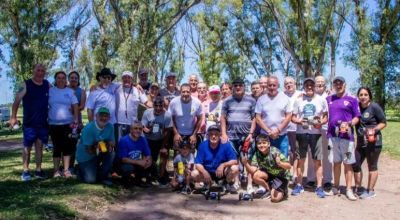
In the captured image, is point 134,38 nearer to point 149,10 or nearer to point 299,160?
point 149,10

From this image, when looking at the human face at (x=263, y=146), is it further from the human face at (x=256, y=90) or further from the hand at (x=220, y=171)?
the human face at (x=256, y=90)

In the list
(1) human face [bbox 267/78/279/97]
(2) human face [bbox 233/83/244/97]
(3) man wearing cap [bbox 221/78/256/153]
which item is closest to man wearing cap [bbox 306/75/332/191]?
(1) human face [bbox 267/78/279/97]

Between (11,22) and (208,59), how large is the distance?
2025 centimetres

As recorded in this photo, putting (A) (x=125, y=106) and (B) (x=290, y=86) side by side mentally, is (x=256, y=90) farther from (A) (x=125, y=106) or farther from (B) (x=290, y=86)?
(A) (x=125, y=106)

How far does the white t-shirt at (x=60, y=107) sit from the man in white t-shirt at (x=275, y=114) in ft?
11.1

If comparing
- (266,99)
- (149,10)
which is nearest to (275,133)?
(266,99)

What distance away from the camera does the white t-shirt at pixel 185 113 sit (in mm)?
7875

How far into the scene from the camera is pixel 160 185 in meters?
7.94

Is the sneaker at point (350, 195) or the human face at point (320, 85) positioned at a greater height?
the human face at point (320, 85)

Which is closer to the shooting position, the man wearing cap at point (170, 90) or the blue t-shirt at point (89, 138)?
the blue t-shirt at point (89, 138)

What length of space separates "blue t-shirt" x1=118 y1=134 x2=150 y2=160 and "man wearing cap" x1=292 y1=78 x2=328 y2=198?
2.63 metres

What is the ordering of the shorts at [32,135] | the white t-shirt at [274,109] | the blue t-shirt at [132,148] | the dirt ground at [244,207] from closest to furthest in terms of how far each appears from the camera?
the dirt ground at [244,207] → the white t-shirt at [274,109] → the shorts at [32,135] → the blue t-shirt at [132,148]

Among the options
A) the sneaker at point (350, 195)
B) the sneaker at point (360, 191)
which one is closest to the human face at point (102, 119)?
the sneaker at point (350, 195)

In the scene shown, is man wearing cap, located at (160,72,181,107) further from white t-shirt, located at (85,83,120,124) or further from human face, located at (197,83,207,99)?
white t-shirt, located at (85,83,120,124)
